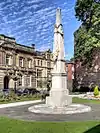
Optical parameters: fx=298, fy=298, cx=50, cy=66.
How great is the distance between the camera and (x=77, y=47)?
40.2m

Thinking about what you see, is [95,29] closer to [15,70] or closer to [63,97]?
[63,97]

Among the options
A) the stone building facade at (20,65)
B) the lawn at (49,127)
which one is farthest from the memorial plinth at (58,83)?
the stone building facade at (20,65)

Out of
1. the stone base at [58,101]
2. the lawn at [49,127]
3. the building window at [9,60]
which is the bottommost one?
the lawn at [49,127]

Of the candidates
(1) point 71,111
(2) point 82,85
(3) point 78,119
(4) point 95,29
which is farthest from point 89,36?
(3) point 78,119

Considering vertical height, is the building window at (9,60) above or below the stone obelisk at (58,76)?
above

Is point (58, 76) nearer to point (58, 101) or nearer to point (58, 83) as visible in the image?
A: point (58, 83)

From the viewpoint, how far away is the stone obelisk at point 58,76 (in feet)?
62.4

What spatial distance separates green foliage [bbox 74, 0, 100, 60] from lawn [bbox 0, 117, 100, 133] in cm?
2397

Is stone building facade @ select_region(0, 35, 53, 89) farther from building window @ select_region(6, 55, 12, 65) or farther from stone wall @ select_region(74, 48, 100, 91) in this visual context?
stone wall @ select_region(74, 48, 100, 91)

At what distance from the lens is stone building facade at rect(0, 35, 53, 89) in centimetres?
5688

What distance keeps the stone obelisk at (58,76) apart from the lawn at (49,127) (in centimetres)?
582

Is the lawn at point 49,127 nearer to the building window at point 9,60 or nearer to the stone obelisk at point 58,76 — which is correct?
the stone obelisk at point 58,76

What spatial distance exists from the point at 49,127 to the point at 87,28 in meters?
30.4

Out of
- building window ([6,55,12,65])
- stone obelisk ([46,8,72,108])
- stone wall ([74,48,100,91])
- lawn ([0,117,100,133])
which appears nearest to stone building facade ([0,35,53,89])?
building window ([6,55,12,65])
